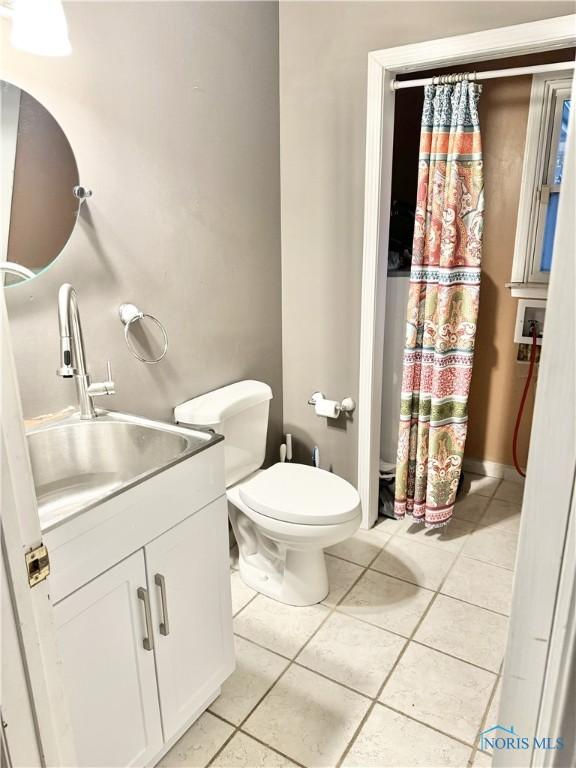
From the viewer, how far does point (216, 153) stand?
210 cm

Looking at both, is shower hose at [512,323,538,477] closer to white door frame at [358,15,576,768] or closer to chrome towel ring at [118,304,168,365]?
chrome towel ring at [118,304,168,365]

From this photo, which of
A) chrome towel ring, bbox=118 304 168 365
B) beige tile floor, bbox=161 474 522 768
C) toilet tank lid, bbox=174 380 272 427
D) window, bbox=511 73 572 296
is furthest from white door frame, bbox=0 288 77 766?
window, bbox=511 73 572 296

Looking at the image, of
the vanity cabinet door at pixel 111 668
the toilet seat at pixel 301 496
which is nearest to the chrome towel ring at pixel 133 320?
the toilet seat at pixel 301 496

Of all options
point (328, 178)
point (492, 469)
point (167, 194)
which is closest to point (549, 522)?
point (167, 194)

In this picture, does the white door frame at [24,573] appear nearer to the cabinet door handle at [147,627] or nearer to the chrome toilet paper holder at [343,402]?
the cabinet door handle at [147,627]

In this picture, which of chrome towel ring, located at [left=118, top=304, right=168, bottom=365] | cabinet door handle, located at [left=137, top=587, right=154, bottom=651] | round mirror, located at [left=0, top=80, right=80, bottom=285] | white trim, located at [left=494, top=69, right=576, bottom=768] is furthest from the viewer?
chrome towel ring, located at [left=118, top=304, right=168, bottom=365]

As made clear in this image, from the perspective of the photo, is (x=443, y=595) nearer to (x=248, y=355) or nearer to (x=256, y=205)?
(x=248, y=355)

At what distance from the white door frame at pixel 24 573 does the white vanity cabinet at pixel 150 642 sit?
29 centimetres

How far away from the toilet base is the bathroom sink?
76 cm

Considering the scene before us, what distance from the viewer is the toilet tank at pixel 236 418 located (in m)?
1.99

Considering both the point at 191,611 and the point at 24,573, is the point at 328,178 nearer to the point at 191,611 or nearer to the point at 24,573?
the point at 191,611

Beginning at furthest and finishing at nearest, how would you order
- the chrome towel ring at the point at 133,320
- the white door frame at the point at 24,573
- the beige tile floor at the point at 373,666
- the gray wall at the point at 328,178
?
the gray wall at the point at 328,178, the chrome towel ring at the point at 133,320, the beige tile floor at the point at 373,666, the white door frame at the point at 24,573

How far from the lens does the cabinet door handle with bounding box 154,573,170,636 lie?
1319 mm

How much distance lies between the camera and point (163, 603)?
134 cm
